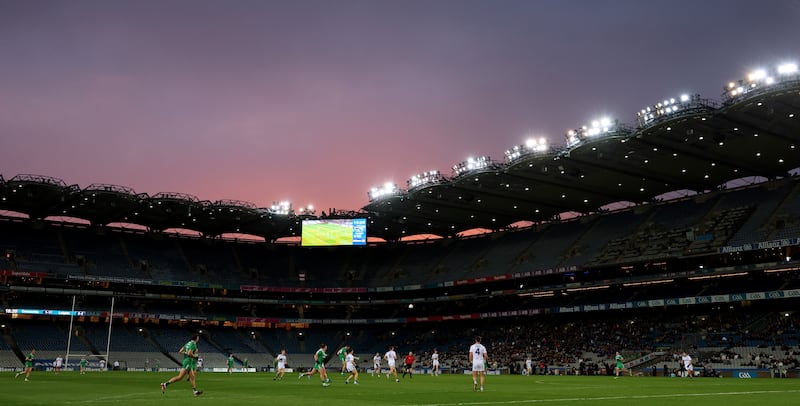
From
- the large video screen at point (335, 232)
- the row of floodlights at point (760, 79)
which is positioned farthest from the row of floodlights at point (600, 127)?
the large video screen at point (335, 232)

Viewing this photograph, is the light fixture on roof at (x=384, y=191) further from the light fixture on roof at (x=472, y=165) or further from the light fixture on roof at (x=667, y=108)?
the light fixture on roof at (x=667, y=108)

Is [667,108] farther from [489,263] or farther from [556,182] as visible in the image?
[489,263]

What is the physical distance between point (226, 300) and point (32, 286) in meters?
21.8

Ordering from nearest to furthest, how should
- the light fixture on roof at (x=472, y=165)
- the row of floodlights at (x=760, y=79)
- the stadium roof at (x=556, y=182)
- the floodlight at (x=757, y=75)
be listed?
the row of floodlights at (x=760, y=79) → the floodlight at (x=757, y=75) → the stadium roof at (x=556, y=182) → the light fixture on roof at (x=472, y=165)

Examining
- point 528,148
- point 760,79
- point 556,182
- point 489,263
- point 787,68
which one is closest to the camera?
point 787,68

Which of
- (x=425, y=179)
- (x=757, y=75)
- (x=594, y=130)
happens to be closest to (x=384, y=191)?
(x=425, y=179)

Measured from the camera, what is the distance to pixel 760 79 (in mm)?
43500

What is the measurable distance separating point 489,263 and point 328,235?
65.2ft

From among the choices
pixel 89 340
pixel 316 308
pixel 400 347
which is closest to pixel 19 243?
pixel 89 340

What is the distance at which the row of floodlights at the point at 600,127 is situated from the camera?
142 feet

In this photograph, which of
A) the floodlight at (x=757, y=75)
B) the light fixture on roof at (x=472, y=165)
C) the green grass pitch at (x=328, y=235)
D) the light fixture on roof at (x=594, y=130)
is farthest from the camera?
the green grass pitch at (x=328, y=235)

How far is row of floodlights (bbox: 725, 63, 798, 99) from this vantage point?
4206cm

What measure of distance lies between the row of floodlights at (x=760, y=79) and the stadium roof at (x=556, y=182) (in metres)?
0.11

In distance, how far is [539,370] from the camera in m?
60.7
